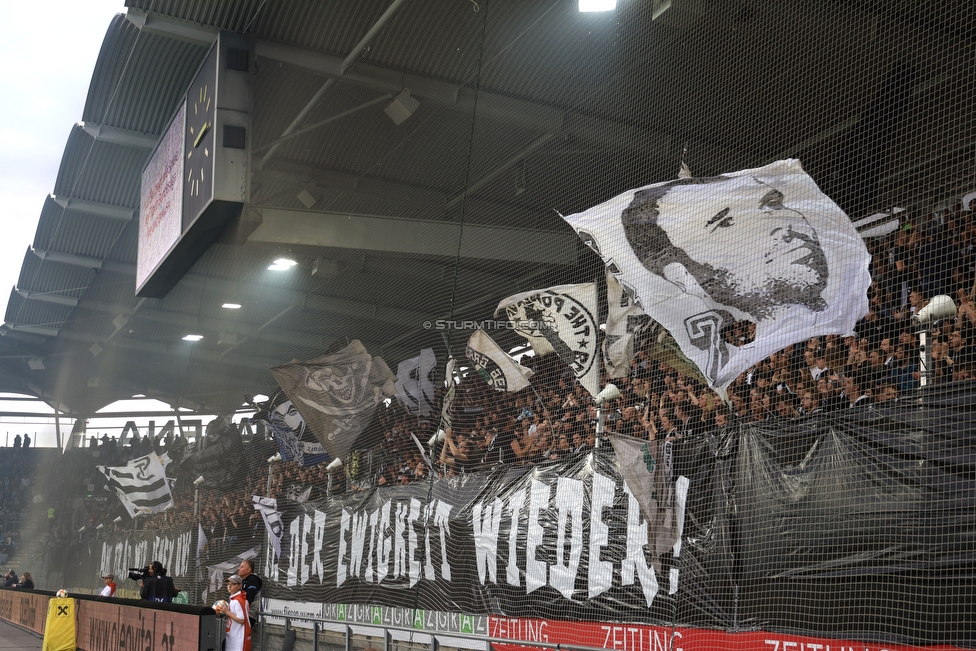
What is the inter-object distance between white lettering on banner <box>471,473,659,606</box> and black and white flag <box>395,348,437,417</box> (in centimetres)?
229

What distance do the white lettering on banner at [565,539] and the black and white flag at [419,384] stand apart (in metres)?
2.29

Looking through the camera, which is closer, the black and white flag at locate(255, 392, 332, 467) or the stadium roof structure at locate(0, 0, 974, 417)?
the stadium roof structure at locate(0, 0, 974, 417)

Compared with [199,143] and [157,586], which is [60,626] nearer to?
[157,586]

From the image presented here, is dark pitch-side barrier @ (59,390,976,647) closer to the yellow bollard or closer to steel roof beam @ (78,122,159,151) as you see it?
the yellow bollard

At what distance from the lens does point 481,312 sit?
32.4ft

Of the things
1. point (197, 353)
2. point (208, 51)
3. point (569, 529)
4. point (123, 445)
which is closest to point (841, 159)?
point (569, 529)

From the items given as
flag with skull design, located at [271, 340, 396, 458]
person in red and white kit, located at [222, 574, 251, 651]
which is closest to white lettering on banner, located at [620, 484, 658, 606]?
person in red and white kit, located at [222, 574, 251, 651]

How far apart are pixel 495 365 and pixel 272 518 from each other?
543 cm

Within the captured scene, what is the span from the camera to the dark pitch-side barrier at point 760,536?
509 cm

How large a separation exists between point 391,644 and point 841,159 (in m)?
6.04

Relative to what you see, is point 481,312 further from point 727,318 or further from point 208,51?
point 208,51

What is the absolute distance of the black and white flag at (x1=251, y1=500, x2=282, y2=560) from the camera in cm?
1291

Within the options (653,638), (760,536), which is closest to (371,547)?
(653,638)

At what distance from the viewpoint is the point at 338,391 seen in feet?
41.0
